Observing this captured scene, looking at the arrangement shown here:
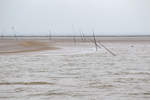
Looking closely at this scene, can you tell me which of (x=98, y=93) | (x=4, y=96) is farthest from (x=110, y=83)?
(x=4, y=96)

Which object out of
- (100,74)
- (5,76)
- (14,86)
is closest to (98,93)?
(14,86)

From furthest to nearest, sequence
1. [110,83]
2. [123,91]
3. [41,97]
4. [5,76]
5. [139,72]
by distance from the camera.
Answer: [139,72]
[5,76]
[110,83]
[123,91]
[41,97]

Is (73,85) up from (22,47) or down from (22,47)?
up

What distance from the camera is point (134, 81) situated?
6.70 meters

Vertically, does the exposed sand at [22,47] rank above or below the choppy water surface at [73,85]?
below

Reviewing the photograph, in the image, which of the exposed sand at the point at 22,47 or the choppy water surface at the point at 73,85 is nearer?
the choppy water surface at the point at 73,85

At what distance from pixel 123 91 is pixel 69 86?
1.10 m

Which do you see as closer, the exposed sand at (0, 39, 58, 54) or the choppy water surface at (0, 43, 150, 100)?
the choppy water surface at (0, 43, 150, 100)

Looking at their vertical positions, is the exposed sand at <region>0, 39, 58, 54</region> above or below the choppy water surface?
below

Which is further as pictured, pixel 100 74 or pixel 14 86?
pixel 100 74

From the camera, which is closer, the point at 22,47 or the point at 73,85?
the point at 73,85

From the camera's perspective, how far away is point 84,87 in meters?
6.01

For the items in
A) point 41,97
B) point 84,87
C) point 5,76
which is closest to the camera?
point 41,97

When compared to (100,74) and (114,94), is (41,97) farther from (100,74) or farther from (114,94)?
(100,74)
